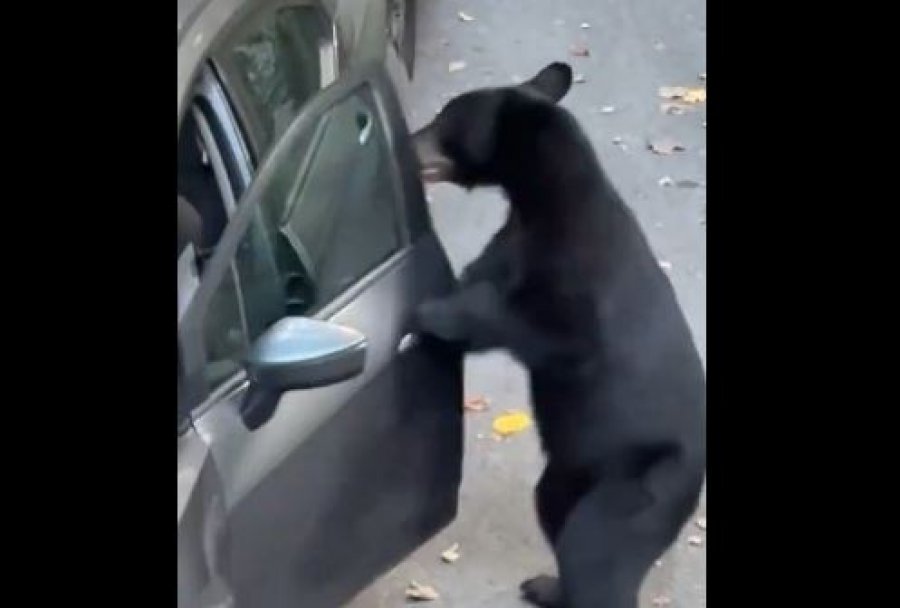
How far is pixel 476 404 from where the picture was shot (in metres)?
6.89

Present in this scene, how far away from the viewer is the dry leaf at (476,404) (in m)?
6.86

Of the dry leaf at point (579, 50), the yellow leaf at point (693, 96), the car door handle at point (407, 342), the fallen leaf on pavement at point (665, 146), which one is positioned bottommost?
the dry leaf at point (579, 50)

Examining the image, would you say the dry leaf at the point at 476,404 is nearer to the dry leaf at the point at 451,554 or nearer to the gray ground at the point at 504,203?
the gray ground at the point at 504,203

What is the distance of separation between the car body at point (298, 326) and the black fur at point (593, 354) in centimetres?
18

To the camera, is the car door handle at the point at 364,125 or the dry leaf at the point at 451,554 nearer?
the car door handle at the point at 364,125

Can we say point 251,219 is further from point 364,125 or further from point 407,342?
point 407,342

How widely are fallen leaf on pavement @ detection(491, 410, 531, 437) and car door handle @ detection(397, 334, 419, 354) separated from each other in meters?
2.15

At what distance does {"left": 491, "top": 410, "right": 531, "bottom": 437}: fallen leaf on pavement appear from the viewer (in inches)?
265

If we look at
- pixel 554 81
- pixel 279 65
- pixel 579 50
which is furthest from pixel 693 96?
pixel 279 65

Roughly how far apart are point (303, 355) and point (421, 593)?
7.09 feet

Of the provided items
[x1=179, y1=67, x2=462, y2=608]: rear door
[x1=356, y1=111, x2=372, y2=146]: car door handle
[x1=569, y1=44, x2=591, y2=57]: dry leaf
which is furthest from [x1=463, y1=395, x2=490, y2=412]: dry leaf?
[x1=569, y1=44, x2=591, y2=57]: dry leaf

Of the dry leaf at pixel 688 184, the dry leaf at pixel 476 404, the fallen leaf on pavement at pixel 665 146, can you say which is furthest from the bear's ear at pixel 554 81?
the fallen leaf on pavement at pixel 665 146
